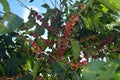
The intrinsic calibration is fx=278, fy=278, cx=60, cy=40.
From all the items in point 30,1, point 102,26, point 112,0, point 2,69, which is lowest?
point 2,69

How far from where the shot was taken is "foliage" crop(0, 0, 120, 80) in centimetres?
206

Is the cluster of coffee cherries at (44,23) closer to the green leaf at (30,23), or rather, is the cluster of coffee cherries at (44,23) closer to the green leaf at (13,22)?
the green leaf at (30,23)

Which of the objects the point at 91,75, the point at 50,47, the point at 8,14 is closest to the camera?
the point at 91,75

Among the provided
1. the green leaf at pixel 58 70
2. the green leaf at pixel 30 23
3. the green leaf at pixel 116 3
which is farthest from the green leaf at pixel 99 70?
the green leaf at pixel 30 23

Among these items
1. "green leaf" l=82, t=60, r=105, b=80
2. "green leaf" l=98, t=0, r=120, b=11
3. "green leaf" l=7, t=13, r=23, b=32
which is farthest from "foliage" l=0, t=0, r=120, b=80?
"green leaf" l=82, t=60, r=105, b=80

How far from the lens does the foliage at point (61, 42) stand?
2059mm

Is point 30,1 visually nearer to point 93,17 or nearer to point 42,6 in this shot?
point 42,6

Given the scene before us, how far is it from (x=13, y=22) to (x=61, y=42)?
0.51 m

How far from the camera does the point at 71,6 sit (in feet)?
8.71

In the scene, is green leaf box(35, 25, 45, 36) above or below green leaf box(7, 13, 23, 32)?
below

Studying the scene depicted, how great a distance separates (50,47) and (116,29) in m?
0.68

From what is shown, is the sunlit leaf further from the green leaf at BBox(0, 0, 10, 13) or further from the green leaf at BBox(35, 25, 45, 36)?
the green leaf at BBox(35, 25, 45, 36)

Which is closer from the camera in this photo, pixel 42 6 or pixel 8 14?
pixel 8 14

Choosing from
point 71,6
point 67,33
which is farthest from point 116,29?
point 67,33
